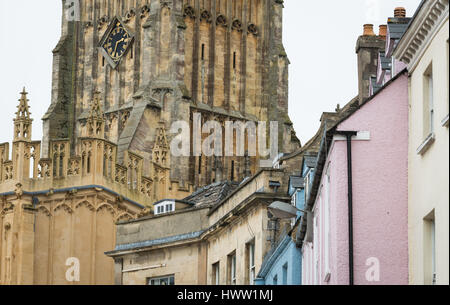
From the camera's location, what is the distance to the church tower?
266 ft

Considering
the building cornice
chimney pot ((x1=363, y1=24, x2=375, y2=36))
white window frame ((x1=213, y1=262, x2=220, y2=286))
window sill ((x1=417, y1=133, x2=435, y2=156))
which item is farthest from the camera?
white window frame ((x1=213, y1=262, x2=220, y2=286))

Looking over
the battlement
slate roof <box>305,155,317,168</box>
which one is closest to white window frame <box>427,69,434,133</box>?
slate roof <box>305,155,317,168</box>

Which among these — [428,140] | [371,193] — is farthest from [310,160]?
[428,140]

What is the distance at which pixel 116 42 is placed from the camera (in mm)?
85375

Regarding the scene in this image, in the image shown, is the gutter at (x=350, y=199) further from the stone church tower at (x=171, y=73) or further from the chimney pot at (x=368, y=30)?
the stone church tower at (x=171, y=73)

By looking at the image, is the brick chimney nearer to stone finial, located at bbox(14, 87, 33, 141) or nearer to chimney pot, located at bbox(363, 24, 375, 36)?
chimney pot, located at bbox(363, 24, 375, 36)

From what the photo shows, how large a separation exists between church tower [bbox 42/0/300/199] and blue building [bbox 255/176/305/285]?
4330 cm

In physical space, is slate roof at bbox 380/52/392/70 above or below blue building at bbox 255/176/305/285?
above

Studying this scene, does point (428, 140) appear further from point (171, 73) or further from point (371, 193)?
point (171, 73)

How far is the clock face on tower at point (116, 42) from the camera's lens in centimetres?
8475

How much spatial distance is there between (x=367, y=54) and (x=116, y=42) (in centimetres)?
5157

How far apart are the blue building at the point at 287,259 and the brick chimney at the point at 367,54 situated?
7.91 ft

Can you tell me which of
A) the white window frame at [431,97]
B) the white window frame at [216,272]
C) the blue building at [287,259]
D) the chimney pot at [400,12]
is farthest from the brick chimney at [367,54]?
the white window frame at [431,97]

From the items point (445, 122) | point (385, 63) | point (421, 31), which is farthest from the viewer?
point (385, 63)
